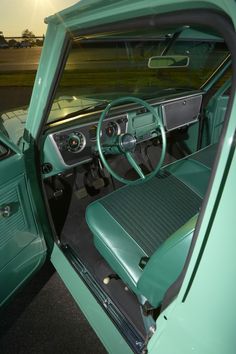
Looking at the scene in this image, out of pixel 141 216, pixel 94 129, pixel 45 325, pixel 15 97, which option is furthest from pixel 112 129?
pixel 15 97

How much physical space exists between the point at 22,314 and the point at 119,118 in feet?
5.22

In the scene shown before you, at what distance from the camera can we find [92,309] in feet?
5.52

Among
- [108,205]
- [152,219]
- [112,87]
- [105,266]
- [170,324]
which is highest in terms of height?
[112,87]

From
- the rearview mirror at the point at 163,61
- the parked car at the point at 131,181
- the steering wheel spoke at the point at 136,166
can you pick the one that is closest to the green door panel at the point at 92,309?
the parked car at the point at 131,181

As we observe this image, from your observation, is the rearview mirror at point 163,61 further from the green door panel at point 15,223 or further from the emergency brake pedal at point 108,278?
the emergency brake pedal at point 108,278

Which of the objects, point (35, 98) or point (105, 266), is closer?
point (35, 98)

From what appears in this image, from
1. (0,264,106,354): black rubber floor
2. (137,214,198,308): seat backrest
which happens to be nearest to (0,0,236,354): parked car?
(137,214,198,308): seat backrest

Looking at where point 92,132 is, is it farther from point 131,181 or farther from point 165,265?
point 165,265

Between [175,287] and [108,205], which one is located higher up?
[108,205]

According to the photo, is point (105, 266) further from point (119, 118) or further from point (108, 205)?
point (119, 118)

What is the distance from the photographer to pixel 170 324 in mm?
941

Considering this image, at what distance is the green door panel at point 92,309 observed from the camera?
4.95ft

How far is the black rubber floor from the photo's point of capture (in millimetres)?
1785

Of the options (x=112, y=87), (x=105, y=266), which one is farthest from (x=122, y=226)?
(x=112, y=87)
